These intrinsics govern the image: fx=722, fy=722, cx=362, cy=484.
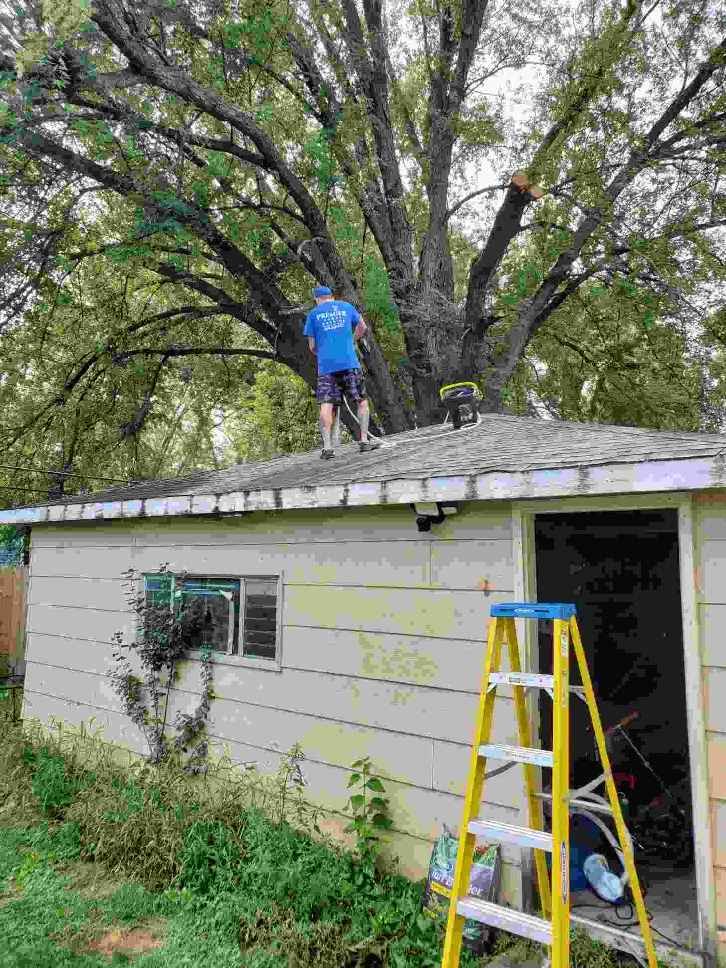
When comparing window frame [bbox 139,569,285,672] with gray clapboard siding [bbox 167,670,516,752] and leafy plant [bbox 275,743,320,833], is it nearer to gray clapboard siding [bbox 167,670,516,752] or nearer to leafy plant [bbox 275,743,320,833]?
gray clapboard siding [bbox 167,670,516,752]

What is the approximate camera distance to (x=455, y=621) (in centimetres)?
458

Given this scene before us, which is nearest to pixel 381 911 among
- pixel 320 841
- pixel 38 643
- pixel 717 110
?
pixel 320 841

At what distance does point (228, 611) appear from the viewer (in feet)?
20.0

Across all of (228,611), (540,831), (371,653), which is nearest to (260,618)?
(228,611)

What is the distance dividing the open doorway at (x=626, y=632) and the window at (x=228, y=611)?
7.20 feet

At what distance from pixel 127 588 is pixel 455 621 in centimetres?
392

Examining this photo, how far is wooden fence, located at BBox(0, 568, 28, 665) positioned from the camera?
37.3 ft

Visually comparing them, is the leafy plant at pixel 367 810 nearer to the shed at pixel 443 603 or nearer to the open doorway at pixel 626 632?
the shed at pixel 443 603

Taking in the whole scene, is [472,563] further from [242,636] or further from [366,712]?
[242,636]

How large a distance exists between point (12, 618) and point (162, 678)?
244 inches

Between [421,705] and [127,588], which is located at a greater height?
[127,588]

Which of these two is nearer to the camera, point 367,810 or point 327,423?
point 367,810

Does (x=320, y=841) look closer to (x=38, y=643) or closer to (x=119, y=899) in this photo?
(x=119, y=899)

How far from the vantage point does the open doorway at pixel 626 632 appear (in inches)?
234
